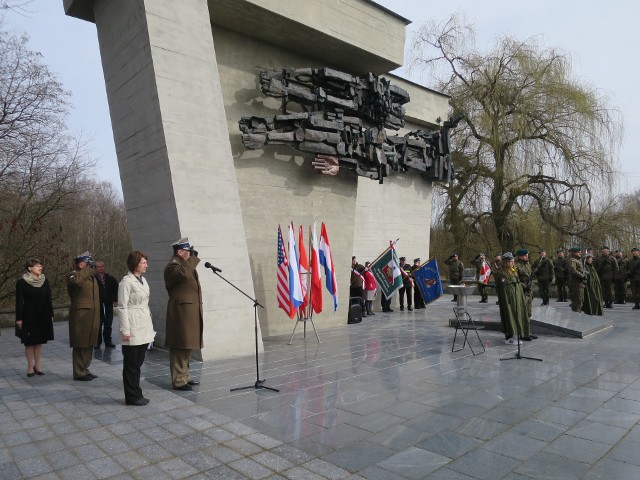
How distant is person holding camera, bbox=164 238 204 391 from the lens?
18.1 feet

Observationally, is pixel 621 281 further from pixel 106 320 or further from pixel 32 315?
pixel 32 315

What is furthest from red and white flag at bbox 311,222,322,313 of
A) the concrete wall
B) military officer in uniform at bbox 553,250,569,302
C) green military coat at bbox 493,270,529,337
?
military officer in uniform at bbox 553,250,569,302

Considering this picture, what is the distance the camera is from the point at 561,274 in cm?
1515

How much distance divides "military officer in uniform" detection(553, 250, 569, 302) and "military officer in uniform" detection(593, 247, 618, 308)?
0.97m

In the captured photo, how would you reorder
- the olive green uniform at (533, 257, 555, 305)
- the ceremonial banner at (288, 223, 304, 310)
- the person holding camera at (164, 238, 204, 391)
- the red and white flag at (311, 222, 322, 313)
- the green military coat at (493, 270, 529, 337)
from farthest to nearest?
the olive green uniform at (533, 257, 555, 305)
the red and white flag at (311, 222, 322, 313)
the ceremonial banner at (288, 223, 304, 310)
the green military coat at (493, 270, 529, 337)
the person holding camera at (164, 238, 204, 391)

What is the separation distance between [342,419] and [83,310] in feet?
12.6

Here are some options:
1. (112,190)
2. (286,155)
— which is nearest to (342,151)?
(286,155)

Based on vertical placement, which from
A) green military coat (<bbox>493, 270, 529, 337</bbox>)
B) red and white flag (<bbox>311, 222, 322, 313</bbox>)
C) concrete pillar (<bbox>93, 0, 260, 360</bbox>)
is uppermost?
Result: concrete pillar (<bbox>93, 0, 260, 360</bbox>)

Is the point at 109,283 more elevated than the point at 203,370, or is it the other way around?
the point at 109,283

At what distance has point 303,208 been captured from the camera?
406 inches

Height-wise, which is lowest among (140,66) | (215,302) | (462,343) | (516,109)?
(462,343)

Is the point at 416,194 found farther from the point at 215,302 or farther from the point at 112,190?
the point at 112,190

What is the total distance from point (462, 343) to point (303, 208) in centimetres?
440

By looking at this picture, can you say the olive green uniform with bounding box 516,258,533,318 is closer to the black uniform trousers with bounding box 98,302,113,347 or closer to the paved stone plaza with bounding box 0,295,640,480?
the paved stone plaza with bounding box 0,295,640,480
